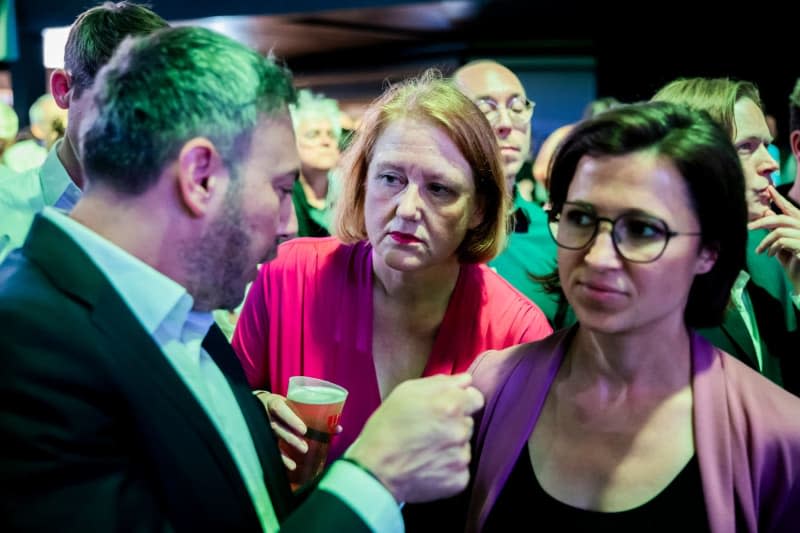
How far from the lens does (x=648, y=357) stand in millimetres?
1403

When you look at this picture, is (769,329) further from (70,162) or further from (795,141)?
(70,162)

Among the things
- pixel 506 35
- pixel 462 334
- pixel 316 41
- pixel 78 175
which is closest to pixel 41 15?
pixel 316 41

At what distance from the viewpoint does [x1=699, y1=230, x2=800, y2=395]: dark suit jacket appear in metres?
2.04

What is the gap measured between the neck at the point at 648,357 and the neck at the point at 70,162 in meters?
1.57

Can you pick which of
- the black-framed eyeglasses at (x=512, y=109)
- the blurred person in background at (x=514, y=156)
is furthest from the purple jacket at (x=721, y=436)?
the black-framed eyeglasses at (x=512, y=109)

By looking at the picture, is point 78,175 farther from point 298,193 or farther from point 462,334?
point 298,193

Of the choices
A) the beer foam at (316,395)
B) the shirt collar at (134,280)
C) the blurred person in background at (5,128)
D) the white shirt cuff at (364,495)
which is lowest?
the blurred person in background at (5,128)

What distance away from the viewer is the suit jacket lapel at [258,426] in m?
1.23

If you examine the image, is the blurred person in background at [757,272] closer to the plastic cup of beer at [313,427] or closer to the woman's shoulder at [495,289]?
the woman's shoulder at [495,289]

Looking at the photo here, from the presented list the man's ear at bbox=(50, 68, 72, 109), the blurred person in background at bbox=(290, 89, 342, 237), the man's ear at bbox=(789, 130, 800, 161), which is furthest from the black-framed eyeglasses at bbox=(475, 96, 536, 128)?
the blurred person in background at bbox=(290, 89, 342, 237)

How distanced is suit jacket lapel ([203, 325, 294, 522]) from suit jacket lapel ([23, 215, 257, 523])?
168mm

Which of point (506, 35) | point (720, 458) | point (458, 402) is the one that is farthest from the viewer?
point (506, 35)

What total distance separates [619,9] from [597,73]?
1.36 metres

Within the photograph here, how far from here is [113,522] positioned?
93 cm
